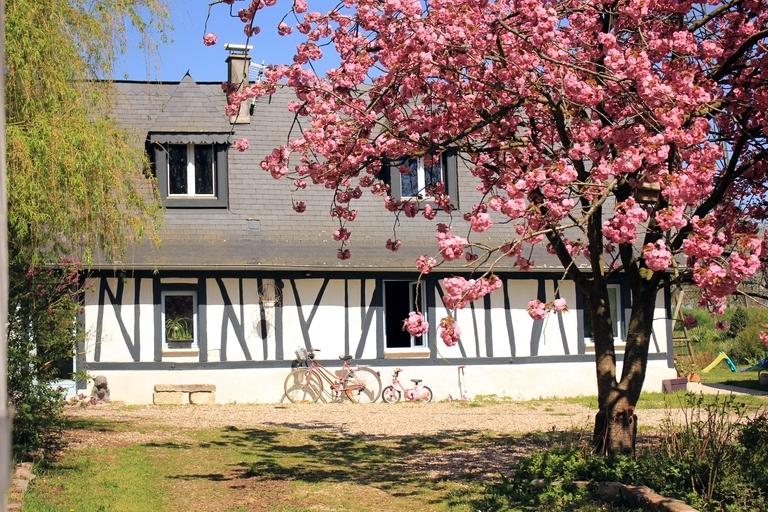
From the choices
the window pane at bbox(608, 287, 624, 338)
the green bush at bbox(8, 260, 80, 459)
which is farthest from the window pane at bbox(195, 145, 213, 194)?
the green bush at bbox(8, 260, 80, 459)

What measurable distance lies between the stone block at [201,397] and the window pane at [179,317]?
1104 millimetres

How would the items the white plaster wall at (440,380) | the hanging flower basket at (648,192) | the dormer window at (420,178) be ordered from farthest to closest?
the dormer window at (420,178)
the white plaster wall at (440,380)
the hanging flower basket at (648,192)

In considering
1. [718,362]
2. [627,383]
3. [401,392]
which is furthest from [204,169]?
[718,362]

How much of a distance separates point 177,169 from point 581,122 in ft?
44.6

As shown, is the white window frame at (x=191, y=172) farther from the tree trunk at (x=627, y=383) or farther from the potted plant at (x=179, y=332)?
the tree trunk at (x=627, y=383)

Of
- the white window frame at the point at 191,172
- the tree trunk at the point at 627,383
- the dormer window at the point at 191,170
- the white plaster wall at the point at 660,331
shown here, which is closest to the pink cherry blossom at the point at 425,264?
the tree trunk at the point at 627,383

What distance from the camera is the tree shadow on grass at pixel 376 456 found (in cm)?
1045

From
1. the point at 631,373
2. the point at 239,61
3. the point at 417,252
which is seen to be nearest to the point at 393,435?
the point at 631,373

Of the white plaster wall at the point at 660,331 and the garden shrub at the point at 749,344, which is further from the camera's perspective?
the garden shrub at the point at 749,344

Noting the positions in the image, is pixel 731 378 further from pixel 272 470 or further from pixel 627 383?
pixel 272 470

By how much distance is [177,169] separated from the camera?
2117 centimetres

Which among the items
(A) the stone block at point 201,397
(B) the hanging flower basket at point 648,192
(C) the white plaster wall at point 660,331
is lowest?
(A) the stone block at point 201,397

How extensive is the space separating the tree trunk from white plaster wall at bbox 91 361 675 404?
37.4ft

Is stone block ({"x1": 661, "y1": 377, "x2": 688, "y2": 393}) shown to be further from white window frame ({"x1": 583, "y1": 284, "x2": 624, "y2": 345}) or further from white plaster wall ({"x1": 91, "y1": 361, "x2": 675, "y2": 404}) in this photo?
white window frame ({"x1": 583, "y1": 284, "x2": 624, "y2": 345})
